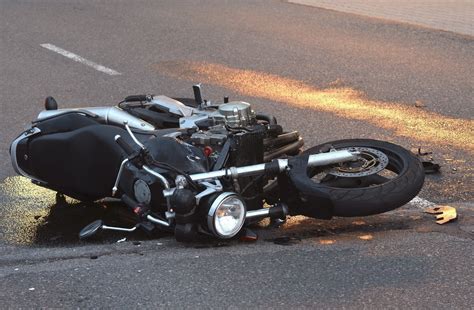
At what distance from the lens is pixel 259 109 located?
823cm

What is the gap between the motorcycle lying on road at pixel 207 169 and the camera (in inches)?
177

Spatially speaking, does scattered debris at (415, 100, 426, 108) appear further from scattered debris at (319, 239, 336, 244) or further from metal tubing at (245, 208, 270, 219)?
metal tubing at (245, 208, 270, 219)

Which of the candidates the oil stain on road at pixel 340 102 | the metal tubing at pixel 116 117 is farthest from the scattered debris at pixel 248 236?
the oil stain on road at pixel 340 102

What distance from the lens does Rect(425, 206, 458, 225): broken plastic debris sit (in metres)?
5.01

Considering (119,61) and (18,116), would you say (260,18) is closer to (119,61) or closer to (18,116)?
(119,61)

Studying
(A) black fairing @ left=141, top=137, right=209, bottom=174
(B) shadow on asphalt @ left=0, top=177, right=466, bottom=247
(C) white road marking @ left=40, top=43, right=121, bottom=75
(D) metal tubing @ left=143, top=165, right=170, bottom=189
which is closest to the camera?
(D) metal tubing @ left=143, top=165, right=170, bottom=189

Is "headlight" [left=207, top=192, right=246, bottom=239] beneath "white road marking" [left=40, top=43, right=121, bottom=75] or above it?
above

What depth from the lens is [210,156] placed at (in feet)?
15.6

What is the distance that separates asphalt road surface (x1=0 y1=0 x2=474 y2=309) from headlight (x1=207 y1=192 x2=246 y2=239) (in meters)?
0.16

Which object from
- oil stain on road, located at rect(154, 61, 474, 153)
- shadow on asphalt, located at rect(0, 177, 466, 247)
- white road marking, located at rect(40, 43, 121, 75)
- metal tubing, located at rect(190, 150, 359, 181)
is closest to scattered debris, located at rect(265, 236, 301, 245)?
shadow on asphalt, located at rect(0, 177, 466, 247)

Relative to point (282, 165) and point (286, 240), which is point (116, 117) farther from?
point (286, 240)

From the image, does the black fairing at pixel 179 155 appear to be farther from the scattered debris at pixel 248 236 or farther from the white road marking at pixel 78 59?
the white road marking at pixel 78 59

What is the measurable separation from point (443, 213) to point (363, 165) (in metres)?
0.64

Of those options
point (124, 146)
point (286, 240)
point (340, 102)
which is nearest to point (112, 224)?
point (124, 146)
